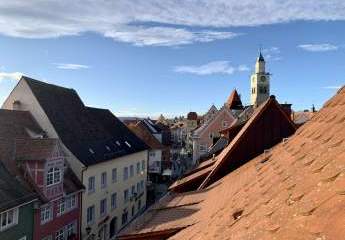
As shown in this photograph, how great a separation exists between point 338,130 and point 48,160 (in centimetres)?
2251

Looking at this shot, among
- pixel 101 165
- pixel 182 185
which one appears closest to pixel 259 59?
pixel 101 165

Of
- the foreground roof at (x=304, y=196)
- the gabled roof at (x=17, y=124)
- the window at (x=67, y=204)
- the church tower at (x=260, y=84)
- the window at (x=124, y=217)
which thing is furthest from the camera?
the church tower at (x=260, y=84)

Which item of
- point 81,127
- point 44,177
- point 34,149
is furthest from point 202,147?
point 44,177

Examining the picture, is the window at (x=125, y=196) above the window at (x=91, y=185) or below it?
below

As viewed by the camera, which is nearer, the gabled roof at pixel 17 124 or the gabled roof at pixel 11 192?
the gabled roof at pixel 11 192

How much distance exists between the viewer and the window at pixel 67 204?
1095 inches

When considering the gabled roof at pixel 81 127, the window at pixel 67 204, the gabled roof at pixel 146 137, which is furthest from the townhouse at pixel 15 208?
the gabled roof at pixel 146 137

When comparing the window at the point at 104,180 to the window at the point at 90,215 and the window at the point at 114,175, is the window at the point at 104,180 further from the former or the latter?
the window at the point at 90,215

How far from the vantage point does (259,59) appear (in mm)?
85375

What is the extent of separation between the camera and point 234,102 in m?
73.9

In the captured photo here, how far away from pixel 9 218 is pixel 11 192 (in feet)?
4.62

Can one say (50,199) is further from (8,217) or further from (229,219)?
(229,219)

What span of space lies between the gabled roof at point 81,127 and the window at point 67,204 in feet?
9.64

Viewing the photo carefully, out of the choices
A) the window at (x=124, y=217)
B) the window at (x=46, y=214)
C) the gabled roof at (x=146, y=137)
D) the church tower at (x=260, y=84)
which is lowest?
the window at (x=124, y=217)
